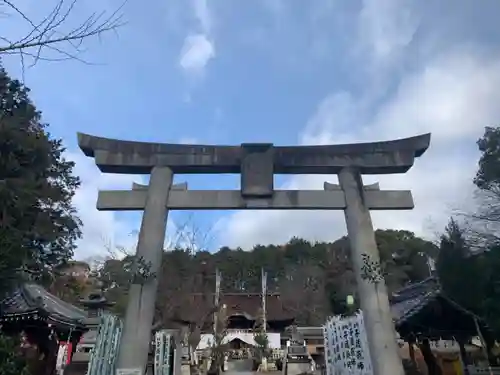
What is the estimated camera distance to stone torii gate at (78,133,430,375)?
29.3 feet

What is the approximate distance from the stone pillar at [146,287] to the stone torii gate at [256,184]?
2 centimetres

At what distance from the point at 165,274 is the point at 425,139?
58.3 feet

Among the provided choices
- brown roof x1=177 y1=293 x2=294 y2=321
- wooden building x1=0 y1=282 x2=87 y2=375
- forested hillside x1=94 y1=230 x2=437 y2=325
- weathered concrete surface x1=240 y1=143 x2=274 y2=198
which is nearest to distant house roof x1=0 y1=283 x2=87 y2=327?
wooden building x1=0 y1=282 x2=87 y2=375

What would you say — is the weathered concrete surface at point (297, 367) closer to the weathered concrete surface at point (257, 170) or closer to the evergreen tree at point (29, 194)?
the evergreen tree at point (29, 194)

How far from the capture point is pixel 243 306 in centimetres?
4119

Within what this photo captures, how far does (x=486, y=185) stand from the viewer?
42.9 ft

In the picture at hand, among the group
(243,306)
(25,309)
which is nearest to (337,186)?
(25,309)

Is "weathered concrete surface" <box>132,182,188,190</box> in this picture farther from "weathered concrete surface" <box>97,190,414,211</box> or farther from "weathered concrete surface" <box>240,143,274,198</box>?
"weathered concrete surface" <box>240,143,274,198</box>

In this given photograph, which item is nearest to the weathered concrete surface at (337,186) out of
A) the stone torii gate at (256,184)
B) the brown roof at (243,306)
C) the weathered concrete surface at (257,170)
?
the stone torii gate at (256,184)

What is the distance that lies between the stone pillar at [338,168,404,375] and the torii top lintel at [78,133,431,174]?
45 cm

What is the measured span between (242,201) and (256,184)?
0.47 meters

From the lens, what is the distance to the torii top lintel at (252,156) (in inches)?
379

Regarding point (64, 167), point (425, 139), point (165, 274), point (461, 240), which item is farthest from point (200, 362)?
point (425, 139)

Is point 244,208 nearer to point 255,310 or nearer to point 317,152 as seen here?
point 317,152
